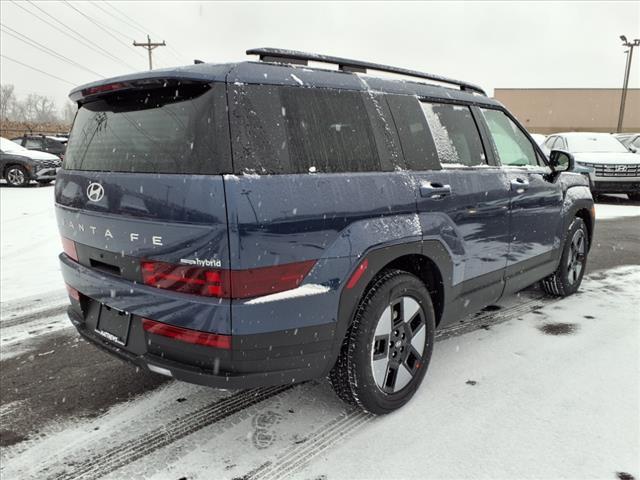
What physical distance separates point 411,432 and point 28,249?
6.32m

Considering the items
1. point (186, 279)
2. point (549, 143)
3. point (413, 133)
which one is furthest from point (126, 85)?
point (549, 143)

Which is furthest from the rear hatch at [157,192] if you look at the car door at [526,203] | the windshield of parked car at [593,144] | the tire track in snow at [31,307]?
the windshield of parked car at [593,144]

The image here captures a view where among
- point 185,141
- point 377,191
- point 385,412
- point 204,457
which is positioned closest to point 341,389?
point 385,412

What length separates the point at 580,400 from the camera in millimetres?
2803

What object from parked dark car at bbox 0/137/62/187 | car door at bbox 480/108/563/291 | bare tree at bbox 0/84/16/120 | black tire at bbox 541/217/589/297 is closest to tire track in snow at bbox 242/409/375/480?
car door at bbox 480/108/563/291

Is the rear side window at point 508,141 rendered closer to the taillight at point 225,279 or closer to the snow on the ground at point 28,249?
the taillight at point 225,279

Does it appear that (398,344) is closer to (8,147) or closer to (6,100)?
(8,147)

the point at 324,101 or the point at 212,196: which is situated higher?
the point at 324,101

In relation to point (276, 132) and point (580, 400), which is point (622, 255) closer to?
point (580, 400)

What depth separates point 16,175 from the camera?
14.8 m

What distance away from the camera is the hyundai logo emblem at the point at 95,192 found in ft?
7.73

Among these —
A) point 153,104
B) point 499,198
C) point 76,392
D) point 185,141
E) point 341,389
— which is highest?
point 153,104

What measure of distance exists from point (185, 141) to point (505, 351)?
8.89 ft

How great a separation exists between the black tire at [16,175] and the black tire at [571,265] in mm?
15228
